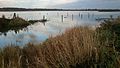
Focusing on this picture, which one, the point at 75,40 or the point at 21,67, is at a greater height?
the point at 75,40

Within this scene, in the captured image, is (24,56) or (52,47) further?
(24,56)

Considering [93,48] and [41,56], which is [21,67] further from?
[93,48]

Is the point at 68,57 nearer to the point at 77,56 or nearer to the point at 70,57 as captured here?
the point at 70,57

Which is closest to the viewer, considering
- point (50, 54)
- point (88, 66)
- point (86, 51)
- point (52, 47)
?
point (88, 66)

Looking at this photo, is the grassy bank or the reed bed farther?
the reed bed

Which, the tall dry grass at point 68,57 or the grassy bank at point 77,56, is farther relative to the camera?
the tall dry grass at point 68,57

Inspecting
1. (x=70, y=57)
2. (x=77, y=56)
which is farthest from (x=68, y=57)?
(x=77, y=56)

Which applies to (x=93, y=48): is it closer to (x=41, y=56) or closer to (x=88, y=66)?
(x=88, y=66)

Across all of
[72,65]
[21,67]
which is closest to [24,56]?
[21,67]

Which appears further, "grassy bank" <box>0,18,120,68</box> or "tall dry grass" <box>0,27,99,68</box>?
"tall dry grass" <box>0,27,99,68</box>

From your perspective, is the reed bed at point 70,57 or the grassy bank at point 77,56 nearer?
the grassy bank at point 77,56

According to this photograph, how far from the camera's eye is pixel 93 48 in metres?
8.20

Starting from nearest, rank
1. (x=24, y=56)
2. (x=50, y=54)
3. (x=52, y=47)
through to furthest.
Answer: (x=50, y=54)
(x=52, y=47)
(x=24, y=56)

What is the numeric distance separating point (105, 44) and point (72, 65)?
5.58 ft
